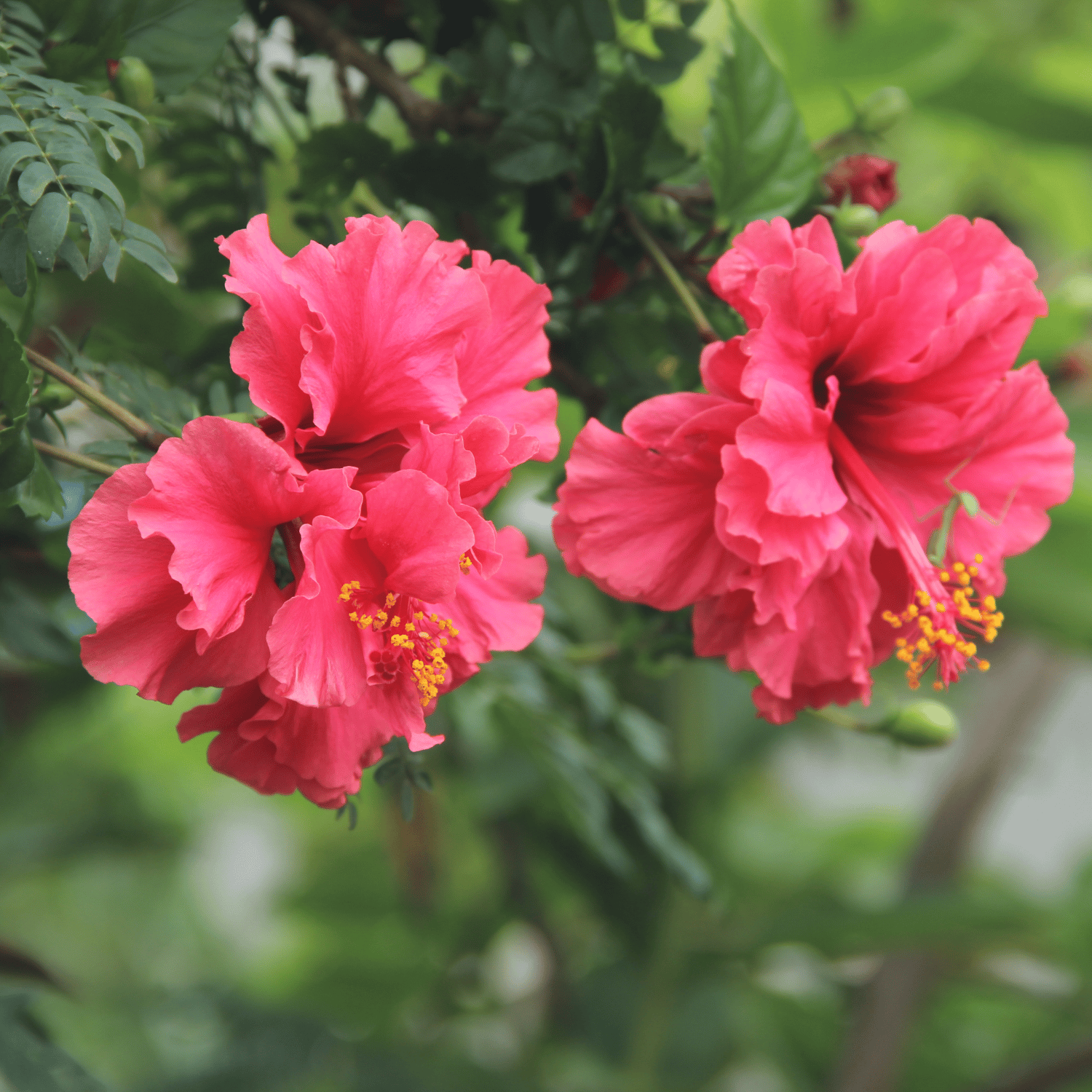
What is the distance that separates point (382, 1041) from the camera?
3.60ft

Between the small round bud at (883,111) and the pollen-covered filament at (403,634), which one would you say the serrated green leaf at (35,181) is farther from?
the small round bud at (883,111)

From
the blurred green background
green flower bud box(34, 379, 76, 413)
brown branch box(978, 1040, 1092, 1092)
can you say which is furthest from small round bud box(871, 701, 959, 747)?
brown branch box(978, 1040, 1092, 1092)

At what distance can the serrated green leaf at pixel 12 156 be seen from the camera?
0.32m

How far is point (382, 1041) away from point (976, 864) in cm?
93

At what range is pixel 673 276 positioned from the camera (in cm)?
42

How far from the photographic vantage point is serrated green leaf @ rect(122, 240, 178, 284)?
1.15 ft

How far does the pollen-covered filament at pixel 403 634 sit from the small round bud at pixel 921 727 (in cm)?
24

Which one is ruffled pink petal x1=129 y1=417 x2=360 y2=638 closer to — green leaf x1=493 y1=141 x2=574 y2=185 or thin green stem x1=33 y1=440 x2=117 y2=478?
thin green stem x1=33 y1=440 x2=117 y2=478

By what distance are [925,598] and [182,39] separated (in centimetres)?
36

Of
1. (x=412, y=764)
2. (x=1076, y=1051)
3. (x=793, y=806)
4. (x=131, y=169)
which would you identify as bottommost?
(x=793, y=806)

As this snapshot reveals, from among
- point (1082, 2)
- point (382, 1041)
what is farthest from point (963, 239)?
point (1082, 2)

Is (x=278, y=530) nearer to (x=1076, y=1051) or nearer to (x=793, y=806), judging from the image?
(x=1076, y=1051)

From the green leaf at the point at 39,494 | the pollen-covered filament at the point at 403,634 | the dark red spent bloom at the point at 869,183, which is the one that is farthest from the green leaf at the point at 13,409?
the dark red spent bloom at the point at 869,183

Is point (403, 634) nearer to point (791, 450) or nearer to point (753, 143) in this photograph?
point (791, 450)
